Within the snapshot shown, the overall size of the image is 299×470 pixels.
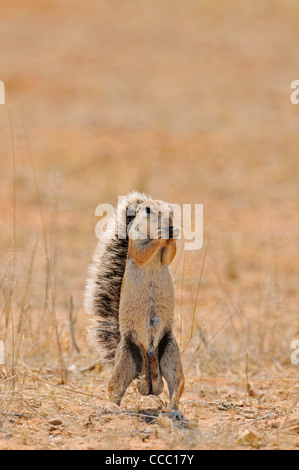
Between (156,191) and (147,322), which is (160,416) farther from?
(156,191)

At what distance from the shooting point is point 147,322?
462 cm

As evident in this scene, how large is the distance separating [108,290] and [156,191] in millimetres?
10375

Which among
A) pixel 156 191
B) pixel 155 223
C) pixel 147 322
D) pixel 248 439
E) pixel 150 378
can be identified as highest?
pixel 156 191

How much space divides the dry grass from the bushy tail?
477 mm

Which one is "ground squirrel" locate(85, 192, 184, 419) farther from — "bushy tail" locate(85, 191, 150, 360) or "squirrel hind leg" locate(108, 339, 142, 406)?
"bushy tail" locate(85, 191, 150, 360)

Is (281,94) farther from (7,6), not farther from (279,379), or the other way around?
(279,379)

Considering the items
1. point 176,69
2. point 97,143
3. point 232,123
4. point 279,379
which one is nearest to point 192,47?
point 176,69

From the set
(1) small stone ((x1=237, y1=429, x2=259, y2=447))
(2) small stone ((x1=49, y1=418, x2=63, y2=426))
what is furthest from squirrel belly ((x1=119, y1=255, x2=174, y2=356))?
(1) small stone ((x1=237, y1=429, x2=259, y2=447))

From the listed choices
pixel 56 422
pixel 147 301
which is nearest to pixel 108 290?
pixel 147 301

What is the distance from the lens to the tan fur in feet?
15.1

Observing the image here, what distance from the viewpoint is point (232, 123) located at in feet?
66.0

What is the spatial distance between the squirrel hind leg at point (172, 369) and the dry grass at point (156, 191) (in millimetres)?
237

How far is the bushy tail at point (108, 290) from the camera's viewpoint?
5098mm

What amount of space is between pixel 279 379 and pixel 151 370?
198 centimetres
